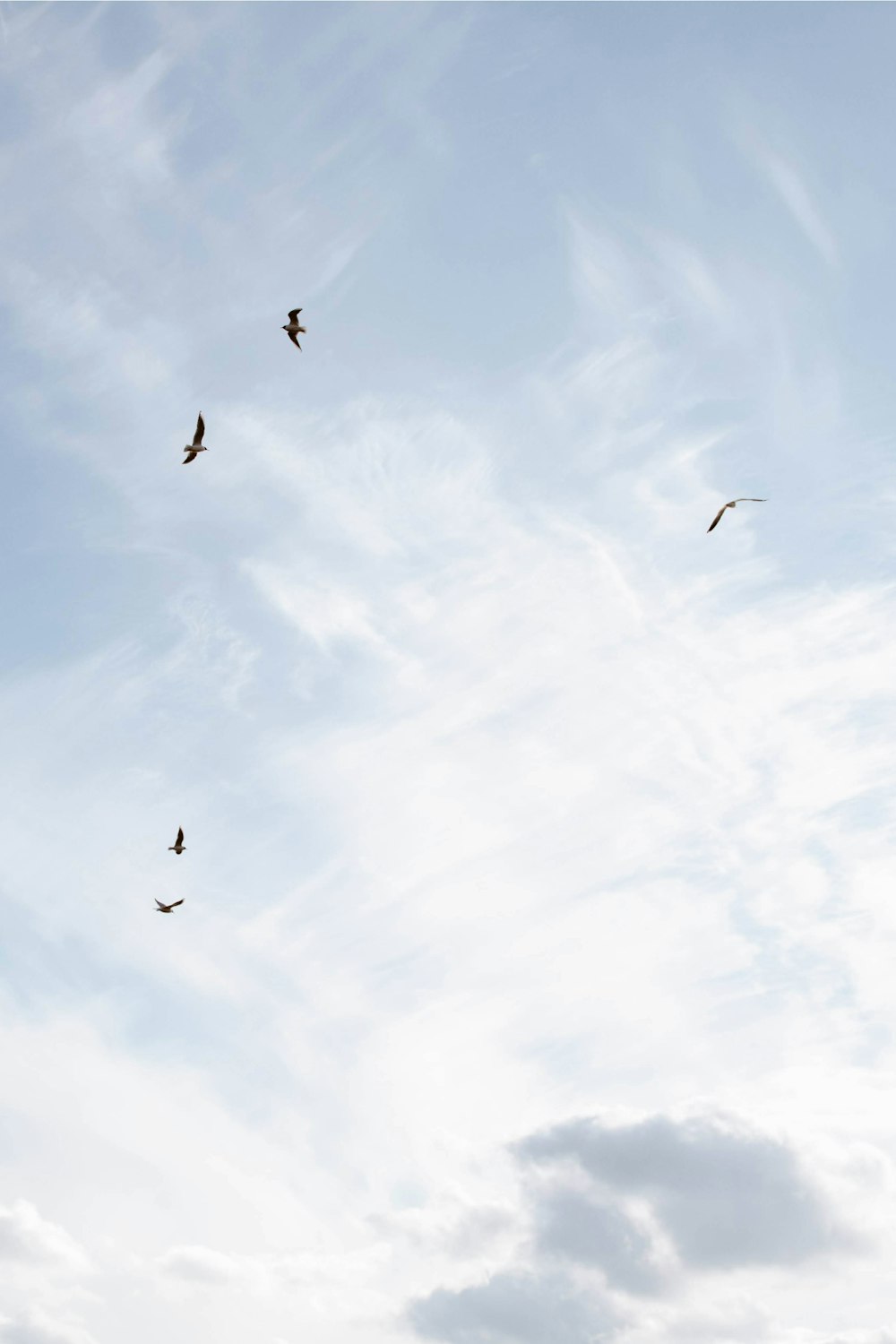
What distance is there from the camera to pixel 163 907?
141000 millimetres

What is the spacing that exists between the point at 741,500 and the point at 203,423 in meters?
54.1

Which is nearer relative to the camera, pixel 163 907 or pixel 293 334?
pixel 293 334

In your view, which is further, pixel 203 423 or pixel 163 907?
pixel 163 907

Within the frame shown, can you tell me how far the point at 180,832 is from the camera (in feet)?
445

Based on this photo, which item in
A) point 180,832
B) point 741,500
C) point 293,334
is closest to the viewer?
point 741,500

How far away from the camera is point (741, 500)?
84000 millimetres

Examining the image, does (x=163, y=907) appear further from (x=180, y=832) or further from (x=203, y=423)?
(x=203, y=423)

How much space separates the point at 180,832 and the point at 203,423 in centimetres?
4347

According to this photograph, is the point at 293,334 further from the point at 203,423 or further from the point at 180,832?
the point at 180,832

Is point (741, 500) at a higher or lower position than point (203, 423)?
lower

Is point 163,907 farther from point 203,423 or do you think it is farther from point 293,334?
point 293,334

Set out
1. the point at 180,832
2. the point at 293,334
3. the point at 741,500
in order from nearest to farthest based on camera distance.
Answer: the point at 741,500 → the point at 293,334 → the point at 180,832

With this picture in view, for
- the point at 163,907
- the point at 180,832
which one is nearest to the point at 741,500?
the point at 180,832

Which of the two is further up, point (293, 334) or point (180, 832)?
point (293, 334)
